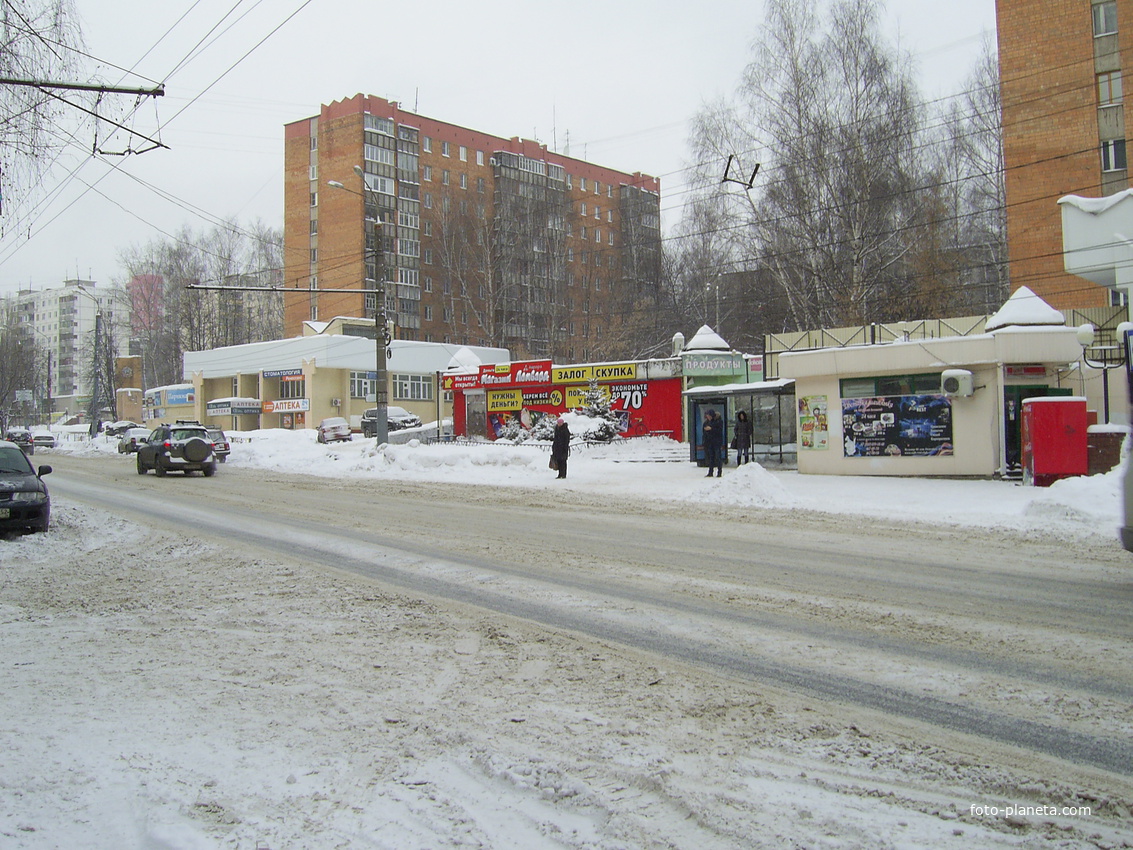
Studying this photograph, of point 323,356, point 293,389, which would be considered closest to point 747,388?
point 323,356

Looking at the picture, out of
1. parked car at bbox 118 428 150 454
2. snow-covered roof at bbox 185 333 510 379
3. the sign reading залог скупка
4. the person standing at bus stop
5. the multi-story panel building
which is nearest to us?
the sign reading залог скупка

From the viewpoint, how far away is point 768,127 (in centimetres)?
3334

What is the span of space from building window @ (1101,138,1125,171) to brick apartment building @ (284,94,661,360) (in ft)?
92.9

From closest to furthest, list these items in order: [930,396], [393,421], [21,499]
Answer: [21,499]
[930,396]
[393,421]

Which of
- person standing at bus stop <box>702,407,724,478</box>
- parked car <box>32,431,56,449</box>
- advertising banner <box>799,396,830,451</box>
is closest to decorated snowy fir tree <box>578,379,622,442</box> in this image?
person standing at bus stop <box>702,407,724,478</box>

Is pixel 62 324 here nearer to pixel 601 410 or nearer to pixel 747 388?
pixel 601 410

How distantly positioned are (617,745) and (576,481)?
17387 millimetres

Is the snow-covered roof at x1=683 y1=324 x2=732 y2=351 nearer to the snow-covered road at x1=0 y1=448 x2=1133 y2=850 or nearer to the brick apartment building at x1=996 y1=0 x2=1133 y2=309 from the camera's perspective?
the brick apartment building at x1=996 y1=0 x2=1133 y2=309

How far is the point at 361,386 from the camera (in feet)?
196

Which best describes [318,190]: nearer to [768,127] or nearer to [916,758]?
[768,127]

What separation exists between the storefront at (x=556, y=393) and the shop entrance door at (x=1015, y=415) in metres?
14.9

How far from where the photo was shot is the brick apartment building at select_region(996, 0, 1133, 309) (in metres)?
34.9

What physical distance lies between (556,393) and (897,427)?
1796cm

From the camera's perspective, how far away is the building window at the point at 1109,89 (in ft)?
114
